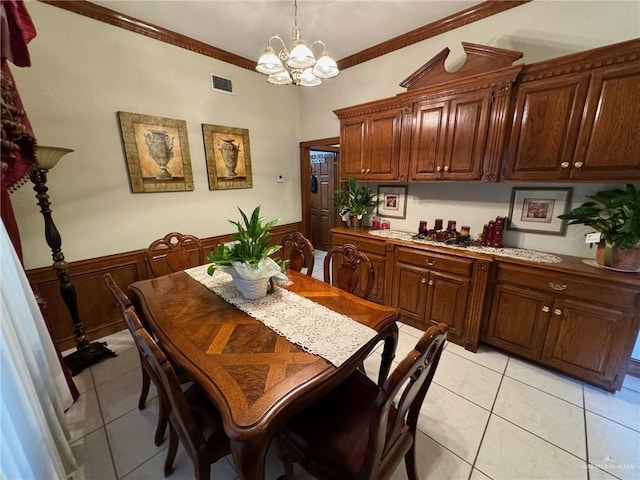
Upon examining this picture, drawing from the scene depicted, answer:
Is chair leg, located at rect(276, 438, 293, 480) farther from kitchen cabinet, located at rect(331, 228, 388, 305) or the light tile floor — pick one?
kitchen cabinet, located at rect(331, 228, 388, 305)

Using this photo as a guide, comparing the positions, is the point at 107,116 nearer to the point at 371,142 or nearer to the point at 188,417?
the point at 371,142

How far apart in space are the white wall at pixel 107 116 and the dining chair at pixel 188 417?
1.99 m

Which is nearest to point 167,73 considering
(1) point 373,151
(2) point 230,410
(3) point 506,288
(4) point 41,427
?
(1) point 373,151

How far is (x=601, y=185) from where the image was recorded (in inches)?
74.7

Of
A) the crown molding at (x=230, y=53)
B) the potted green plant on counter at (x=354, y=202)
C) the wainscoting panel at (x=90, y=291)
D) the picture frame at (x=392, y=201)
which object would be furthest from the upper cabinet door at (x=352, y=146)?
the wainscoting panel at (x=90, y=291)

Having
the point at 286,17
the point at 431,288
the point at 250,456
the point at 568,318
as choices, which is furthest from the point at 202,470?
the point at 286,17

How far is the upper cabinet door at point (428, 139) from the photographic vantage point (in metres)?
2.30

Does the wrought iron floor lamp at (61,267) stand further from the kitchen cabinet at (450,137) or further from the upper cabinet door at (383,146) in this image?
the kitchen cabinet at (450,137)

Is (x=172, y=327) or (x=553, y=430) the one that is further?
(x=553, y=430)

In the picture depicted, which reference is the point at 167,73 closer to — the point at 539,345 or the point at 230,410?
the point at 230,410

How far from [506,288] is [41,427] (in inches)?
114

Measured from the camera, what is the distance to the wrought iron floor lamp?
1.72m

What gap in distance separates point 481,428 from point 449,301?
97cm

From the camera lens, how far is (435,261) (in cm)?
233
